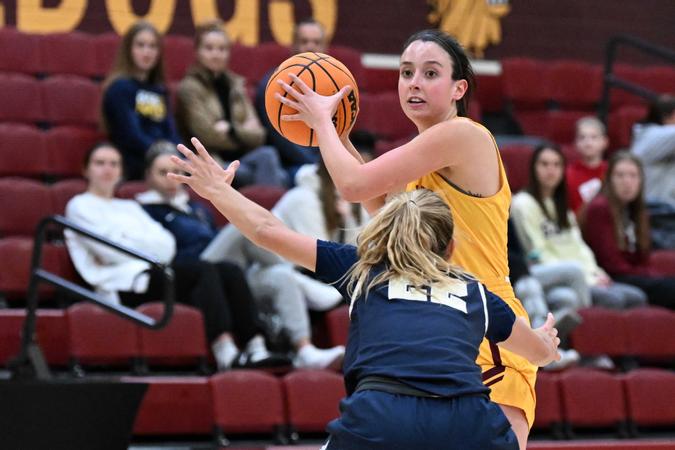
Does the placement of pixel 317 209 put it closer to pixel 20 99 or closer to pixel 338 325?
pixel 338 325

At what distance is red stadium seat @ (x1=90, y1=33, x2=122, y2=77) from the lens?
7430 millimetres

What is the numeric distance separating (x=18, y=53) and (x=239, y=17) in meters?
2.05

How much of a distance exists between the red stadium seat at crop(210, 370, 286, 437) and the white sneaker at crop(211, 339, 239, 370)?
196mm

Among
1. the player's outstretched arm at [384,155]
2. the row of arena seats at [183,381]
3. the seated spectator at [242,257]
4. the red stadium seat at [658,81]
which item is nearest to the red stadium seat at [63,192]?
the seated spectator at [242,257]

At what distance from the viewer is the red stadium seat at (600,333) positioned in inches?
233

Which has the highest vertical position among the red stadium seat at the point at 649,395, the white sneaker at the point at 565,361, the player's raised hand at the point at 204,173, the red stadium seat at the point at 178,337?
the player's raised hand at the point at 204,173

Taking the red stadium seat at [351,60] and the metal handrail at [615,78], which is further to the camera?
the metal handrail at [615,78]

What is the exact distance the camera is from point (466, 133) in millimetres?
2893

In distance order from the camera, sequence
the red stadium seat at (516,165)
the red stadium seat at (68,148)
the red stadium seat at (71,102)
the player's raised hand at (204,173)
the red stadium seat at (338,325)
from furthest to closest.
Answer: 1. the red stadium seat at (516,165)
2. the red stadium seat at (71,102)
3. the red stadium seat at (68,148)
4. the red stadium seat at (338,325)
5. the player's raised hand at (204,173)

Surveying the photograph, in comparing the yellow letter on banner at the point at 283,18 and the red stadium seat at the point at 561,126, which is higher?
the yellow letter on banner at the point at 283,18

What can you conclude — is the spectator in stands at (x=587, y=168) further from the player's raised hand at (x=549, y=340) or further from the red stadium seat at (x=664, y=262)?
the player's raised hand at (x=549, y=340)

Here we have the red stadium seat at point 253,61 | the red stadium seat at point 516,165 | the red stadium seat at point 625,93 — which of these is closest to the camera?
the red stadium seat at point 516,165

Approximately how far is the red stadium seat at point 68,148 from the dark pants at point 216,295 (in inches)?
49.8

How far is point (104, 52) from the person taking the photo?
24.6 feet
